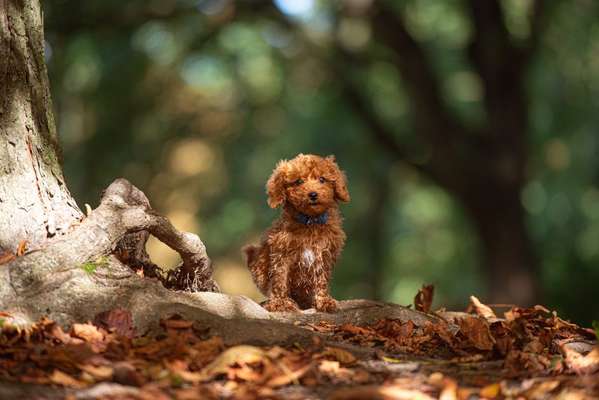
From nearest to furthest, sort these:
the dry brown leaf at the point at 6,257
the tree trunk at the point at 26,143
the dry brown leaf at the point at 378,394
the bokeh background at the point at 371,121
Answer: the dry brown leaf at the point at 378,394, the dry brown leaf at the point at 6,257, the tree trunk at the point at 26,143, the bokeh background at the point at 371,121

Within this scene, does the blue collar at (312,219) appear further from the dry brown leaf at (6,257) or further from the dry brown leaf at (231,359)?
the dry brown leaf at (6,257)

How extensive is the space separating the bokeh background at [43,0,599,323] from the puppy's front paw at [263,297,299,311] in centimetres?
695

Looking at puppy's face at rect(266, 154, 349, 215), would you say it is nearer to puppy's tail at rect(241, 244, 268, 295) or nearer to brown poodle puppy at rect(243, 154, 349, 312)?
brown poodle puppy at rect(243, 154, 349, 312)

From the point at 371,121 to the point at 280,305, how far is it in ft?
26.9

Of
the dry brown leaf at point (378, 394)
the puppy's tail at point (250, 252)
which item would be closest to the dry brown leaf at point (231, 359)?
the dry brown leaf at point (378, 394)

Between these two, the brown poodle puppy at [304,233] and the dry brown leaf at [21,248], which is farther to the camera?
the brown poodle puppy at [304,233]

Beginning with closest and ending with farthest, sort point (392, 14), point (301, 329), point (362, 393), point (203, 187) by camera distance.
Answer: point (362, 393) → point (301, 329) → point (392, 14) → point (203, 187)

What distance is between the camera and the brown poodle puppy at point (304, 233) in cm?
504

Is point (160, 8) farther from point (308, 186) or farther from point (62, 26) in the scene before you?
point (308, 186)

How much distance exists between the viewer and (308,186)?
496 centimetres

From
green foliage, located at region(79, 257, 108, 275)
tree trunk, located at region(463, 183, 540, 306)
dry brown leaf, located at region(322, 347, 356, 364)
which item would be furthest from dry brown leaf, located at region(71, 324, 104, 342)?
tree trunk, located at region(463, 183, 540, 306)

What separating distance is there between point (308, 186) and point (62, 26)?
715 centimetres

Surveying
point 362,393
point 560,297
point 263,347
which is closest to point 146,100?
point 560,297

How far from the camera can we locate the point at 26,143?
484 cm
